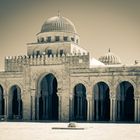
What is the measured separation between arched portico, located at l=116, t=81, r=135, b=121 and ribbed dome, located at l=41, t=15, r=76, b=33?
935 centimetres

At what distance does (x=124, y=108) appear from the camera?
41.6 m

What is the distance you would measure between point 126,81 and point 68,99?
239 inches

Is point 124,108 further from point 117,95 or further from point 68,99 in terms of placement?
point 68,99

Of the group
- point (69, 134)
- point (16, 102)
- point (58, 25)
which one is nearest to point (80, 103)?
point (16, 102)

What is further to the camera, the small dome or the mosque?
the small dome

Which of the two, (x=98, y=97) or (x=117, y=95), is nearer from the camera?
(x=117, y=95)

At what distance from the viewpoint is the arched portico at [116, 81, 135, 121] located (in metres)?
40.5

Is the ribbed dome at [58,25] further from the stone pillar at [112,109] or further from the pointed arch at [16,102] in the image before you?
the stone pillar at [112,109]

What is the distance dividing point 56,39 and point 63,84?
636 cm

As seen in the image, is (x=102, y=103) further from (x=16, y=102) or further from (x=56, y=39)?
(x=16, y=102)

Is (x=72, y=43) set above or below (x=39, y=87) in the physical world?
above

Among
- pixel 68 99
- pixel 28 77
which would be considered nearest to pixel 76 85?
pixel 68 99

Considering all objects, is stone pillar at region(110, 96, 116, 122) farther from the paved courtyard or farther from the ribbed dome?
the ribbed dome

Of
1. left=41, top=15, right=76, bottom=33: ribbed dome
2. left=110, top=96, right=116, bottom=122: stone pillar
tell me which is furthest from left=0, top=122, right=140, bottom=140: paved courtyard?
left=41, top=15, right=76, bottom=33: ribbed dome
